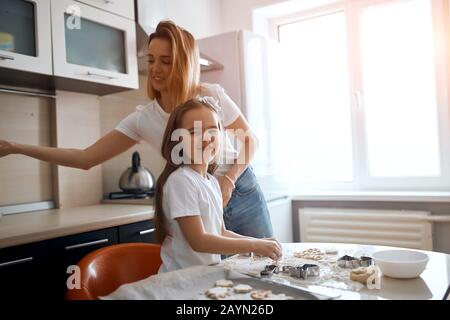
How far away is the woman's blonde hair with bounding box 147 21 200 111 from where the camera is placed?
120 cm

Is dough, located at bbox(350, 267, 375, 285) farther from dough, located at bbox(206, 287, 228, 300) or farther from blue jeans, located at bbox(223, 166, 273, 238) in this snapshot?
blue jeans, located at bbox(223, 166, 273, 238)

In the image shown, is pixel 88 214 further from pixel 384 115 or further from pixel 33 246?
pixel 384 115

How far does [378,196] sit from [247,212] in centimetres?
131

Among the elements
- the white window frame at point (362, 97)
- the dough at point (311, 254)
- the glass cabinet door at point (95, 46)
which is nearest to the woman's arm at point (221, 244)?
the dough at point (311, 254)

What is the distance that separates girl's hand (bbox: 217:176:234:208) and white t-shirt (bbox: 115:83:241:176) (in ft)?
0.12

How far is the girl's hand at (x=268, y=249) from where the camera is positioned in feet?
2.94

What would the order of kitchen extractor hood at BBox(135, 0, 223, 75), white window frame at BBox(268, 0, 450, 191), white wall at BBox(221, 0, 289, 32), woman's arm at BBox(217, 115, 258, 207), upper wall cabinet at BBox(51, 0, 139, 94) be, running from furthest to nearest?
1. white wall at BBox(221, 0, 289, 32)
2. white window frame at BBox(268, 0, 450, 191)
3. kitchen extractor hood at BBox(135, 0, 223, 75)
4. upper wall cabinet at BBox(51, 0, 139, 94)
5. woman's arm at BBox(217, 115, 258, 207)

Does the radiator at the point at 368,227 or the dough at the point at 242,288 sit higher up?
the dough at the point at 242,288

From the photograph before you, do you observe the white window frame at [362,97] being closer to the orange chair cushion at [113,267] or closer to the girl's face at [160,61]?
the girl's face at [160,61]

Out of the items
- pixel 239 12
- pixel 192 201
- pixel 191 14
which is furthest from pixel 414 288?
pixel 239 12

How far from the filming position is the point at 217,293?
2.34 ft

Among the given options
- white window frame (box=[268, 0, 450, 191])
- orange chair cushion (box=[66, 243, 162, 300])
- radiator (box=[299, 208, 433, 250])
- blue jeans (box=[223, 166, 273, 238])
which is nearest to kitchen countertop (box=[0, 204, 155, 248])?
orange chair cushion (box=[66, 243, 162, 300])

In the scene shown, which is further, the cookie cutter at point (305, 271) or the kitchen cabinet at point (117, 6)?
the kitchen cabinet at point (117, 6)

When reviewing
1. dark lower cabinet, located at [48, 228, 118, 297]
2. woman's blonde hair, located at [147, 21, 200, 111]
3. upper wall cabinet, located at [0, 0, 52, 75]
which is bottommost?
dark lower cabinet, located at [48, 228, 118, 297]
